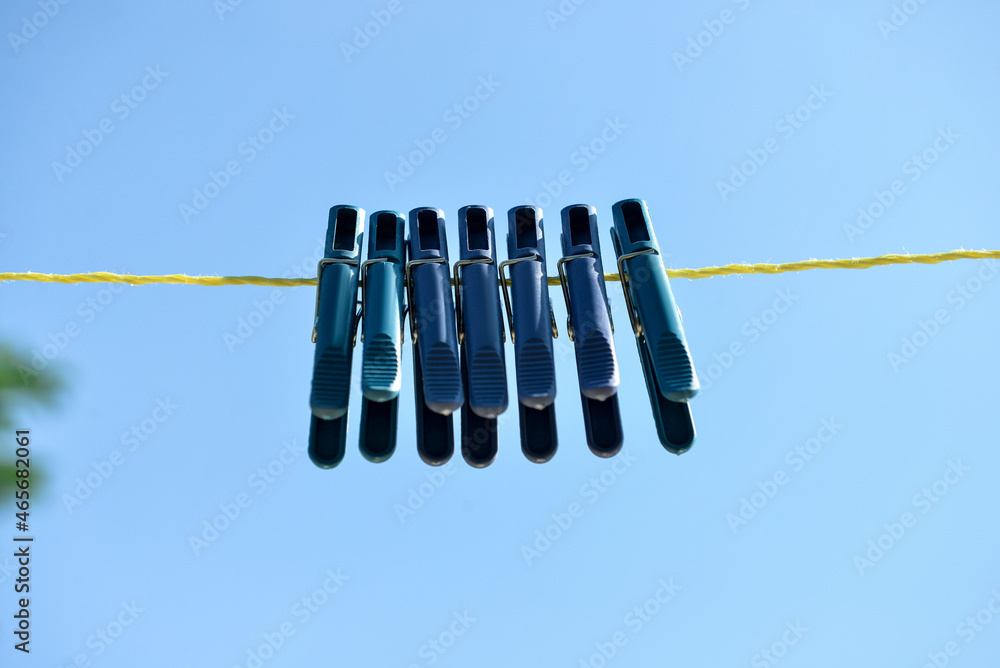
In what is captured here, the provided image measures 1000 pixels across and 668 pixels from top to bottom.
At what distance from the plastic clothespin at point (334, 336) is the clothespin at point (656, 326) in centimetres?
88

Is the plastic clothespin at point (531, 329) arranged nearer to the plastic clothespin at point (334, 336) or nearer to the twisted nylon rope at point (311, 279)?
the twisted nylon rope at point (311, 279)

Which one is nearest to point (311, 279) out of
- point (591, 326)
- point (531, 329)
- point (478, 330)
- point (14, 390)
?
point (478, 330)

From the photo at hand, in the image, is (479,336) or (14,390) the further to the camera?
(14,390)

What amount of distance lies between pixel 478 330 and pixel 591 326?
339 millimetres

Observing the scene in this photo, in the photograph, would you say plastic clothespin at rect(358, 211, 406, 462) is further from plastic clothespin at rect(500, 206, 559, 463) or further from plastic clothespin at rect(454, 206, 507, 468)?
plastic clothespin at rect(500, 206, 559, 463)

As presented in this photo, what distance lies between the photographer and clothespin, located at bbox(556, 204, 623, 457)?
91.5 inches

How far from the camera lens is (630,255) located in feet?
8.54

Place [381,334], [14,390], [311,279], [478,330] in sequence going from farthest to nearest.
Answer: [14,390] < [311,279] < [478,330] < [381,334]

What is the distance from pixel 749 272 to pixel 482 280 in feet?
3.19

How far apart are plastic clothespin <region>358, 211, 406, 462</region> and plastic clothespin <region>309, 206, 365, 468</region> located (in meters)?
0.05

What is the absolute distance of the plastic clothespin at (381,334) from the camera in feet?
7.25

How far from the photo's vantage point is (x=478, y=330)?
2398mm

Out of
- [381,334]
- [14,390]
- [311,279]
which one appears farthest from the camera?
[14,390]

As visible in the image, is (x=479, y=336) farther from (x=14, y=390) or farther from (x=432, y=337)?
(x=14, y=390)
